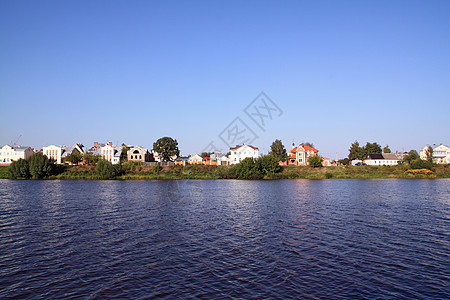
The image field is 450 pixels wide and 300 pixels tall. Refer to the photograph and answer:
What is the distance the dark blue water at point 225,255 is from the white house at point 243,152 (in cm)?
9269

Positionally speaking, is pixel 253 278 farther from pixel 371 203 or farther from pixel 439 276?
pixel 371 203

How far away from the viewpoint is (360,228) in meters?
24.0

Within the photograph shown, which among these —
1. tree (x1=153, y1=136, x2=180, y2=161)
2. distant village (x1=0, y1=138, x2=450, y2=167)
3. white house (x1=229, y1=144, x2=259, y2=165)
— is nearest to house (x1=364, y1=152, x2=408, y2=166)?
distant village (x1=0, y1=138, x2=450, y2=167)

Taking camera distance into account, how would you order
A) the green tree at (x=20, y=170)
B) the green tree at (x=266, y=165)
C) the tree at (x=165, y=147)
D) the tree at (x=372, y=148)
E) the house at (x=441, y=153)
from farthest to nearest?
the tree at (x=372, y=148)
the house at (x=441, y=153)
the tree at (x=165, y=147)
the green tree at (x=266, y=165)
the green tree at (x=20, y=170)

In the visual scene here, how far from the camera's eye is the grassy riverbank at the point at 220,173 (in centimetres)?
9431

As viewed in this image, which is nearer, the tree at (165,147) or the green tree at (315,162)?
the green tree at (315,162)

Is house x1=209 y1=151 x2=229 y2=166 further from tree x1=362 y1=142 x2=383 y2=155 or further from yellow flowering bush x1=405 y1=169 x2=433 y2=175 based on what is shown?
tree x1=362 y1=142 x2=383 y2=155

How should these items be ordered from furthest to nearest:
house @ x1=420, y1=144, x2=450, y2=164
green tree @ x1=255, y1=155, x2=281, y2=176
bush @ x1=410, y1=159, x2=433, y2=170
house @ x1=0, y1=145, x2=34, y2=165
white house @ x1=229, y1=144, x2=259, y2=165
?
house @ x1=420, y1=144, x2=450, y2=164
house @ x1=0, y1=145, x2=34, y2=165
white house @ x1=229, y1=144, x2=259, y2=165
bush @ x1=410, y1=159, x2=433, y2=170
green tree @ x1=255, y1=155, x2=281, y2=176

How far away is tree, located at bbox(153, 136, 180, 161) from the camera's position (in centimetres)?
11112

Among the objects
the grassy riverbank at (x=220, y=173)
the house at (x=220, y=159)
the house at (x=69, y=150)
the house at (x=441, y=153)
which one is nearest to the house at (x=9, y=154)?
the house at (x=69, y=150)

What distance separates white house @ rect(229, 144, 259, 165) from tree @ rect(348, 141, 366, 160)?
51.1 meters

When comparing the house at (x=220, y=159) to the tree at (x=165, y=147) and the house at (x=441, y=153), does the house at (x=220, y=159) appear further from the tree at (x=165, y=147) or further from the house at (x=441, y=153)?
the house at (x=441, y=153)

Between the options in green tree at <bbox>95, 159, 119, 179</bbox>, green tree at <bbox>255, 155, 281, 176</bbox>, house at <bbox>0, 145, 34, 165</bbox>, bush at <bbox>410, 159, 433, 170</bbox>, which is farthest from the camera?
house at <bbox>0, 145, 34, 165</bbox>

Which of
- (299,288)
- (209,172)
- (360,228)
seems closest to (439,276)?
(299,288)
